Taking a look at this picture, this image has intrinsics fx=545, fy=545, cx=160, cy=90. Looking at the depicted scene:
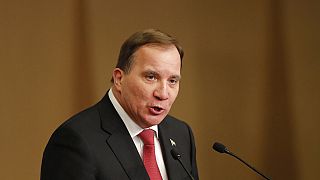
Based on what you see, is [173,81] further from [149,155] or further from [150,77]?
[149,155]

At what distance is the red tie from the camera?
2033mm

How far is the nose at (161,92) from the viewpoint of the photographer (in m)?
1.97

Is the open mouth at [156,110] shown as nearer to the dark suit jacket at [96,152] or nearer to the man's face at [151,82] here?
the man's face at [151,82]

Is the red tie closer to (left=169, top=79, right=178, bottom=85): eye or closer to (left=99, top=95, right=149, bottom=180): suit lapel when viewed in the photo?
(left=99, top=95, right=149, bottom=180): suit lapel

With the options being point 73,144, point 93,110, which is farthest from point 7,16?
point 73,144

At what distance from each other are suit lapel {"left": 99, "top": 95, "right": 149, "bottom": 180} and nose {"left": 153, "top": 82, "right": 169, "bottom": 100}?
0.19m

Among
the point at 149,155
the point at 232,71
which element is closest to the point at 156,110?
the point at 149,155

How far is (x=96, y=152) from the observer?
1883mm

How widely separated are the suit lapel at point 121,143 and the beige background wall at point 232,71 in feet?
4.25

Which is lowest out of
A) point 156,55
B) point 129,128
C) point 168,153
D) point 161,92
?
point 168,153

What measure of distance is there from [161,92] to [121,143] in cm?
24

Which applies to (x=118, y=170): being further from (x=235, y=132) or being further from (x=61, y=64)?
(x=235, y=132)

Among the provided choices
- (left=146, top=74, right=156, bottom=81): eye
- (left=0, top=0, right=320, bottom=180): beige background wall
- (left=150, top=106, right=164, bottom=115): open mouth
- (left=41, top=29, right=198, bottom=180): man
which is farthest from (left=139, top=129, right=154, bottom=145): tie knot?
(left=0, top=0, right=320, bottom=180): beige background wall

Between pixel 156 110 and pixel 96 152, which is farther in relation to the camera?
pixel 156 110
